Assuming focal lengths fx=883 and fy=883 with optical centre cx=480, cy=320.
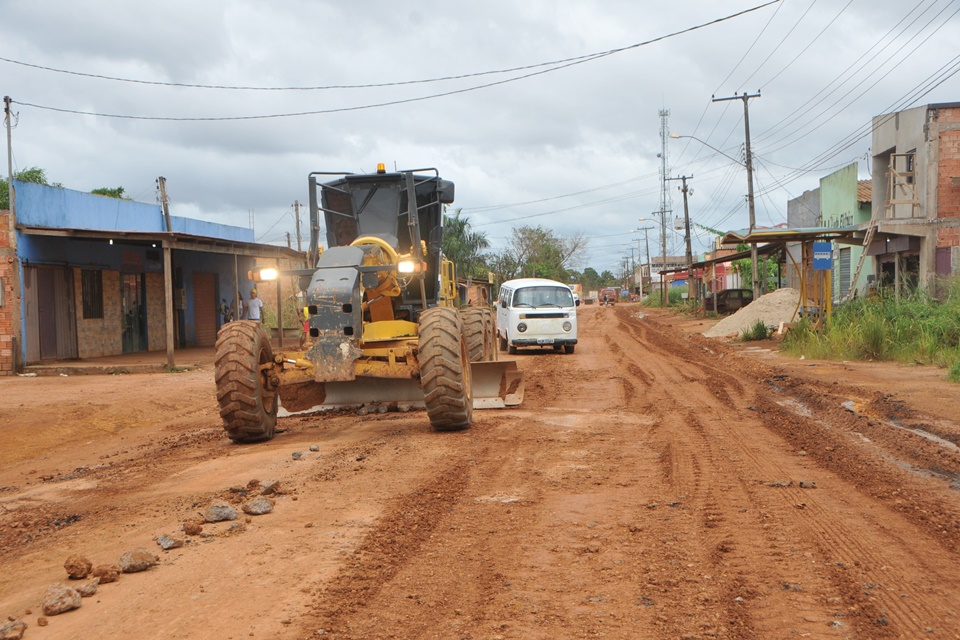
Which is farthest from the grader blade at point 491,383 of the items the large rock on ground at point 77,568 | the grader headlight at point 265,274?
the large rock on ground at point 77,568

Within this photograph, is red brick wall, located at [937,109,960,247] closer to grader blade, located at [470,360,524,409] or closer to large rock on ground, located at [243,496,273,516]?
grader blade, located at [470,360,524,409]

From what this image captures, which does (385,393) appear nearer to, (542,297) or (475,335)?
(475,335)

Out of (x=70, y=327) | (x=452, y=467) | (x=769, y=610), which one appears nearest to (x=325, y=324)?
(x=452, y=467)

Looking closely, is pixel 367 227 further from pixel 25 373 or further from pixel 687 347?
pixel 687 347

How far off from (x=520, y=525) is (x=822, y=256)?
17242mm

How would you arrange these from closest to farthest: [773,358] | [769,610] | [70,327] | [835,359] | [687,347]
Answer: [769,610]
[835,359]
[773,358]
[70,327]
[687,347]

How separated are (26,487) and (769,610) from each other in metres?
7.13

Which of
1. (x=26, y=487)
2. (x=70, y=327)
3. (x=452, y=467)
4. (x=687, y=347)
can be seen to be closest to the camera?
(x=452, y=467)

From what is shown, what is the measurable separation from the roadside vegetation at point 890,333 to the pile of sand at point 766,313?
6.07 metres

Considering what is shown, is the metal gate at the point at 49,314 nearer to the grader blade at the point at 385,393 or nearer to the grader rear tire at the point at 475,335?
the grader rear tire at the point at 475,335

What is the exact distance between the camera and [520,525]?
5.86m

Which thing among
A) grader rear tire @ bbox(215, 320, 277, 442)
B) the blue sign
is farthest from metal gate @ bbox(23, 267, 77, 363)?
the blue sign

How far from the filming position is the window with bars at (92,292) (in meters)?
22.3

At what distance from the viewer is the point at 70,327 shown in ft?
71.6
